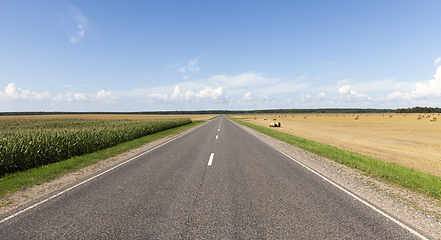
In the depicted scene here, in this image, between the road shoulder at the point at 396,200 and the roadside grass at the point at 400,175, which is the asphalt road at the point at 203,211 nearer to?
the road shoulder at the point at 396,200

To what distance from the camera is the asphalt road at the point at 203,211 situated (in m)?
3.68

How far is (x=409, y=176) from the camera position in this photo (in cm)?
719

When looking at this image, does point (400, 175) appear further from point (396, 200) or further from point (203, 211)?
point (203, 211)

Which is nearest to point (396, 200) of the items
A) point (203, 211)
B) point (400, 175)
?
point (400, 175)

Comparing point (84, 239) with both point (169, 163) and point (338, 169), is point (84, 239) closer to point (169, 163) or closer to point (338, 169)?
point (169, 163)

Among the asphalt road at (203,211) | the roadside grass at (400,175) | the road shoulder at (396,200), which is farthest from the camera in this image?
the roadside grass at (400,175)

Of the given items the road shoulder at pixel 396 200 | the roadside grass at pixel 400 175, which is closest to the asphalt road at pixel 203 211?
the road shoulder at pixel 396 200

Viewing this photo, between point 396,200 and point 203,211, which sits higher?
point 203,211

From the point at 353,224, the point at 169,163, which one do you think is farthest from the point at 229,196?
the point at 169,163

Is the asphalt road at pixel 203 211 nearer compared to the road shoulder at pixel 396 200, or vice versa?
the asphalt road at pixel 203 211

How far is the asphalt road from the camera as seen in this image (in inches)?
145

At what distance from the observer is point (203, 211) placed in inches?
176

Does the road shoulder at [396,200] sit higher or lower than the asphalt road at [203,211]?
lower

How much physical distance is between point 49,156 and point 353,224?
1259 centimetres
